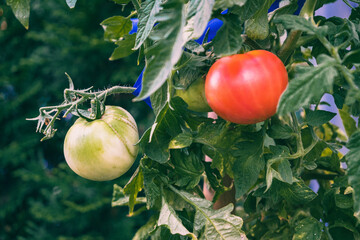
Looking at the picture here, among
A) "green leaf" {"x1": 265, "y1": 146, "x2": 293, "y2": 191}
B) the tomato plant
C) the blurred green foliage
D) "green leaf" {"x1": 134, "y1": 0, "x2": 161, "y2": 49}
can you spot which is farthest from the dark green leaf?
the blurred green foliage

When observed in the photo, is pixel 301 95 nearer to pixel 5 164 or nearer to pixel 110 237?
pixel 110 237

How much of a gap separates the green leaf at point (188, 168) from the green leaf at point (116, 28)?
0.19m

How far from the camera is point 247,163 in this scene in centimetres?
46

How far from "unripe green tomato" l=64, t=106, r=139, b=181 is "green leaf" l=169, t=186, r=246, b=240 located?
111 mm

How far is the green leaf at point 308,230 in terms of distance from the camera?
18.6 inches

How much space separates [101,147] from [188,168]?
124 millimetres

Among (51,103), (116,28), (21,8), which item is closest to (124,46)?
(116,28)

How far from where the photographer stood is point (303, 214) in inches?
21.9

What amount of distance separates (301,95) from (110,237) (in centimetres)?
147

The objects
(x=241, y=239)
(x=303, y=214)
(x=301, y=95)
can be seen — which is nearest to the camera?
(x=301, y=95)

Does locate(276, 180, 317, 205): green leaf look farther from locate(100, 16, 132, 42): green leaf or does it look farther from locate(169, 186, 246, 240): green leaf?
locate(100, 16, 132, 42): green leaf

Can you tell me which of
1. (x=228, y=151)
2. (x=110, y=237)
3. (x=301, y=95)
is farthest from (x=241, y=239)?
(x=110, y=237)

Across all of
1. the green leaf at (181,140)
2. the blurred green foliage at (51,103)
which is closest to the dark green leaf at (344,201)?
the green leaf at (181,140)

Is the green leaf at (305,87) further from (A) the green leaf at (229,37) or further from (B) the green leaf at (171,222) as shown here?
(B) the green leaf at (171,222)
